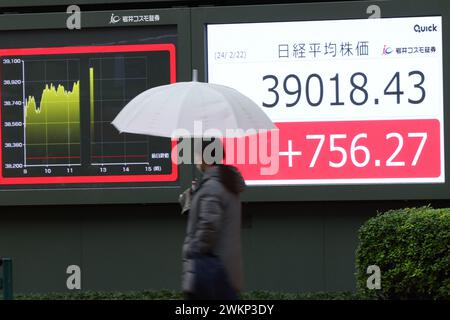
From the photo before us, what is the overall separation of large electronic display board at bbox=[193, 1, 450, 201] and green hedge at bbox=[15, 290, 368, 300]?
111 cm

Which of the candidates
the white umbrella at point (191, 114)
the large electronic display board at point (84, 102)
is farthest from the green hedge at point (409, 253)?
the white umbrella at point (191, 114)

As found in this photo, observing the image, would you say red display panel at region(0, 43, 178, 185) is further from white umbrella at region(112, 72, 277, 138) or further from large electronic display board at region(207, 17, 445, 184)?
white umbrella at region(112, 72, 277, 138)

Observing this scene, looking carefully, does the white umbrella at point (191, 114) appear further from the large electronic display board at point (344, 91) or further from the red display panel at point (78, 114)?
the red display panel at point (78, 114)

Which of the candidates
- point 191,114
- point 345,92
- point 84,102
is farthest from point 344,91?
point 191,114

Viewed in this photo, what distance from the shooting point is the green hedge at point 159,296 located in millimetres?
10469

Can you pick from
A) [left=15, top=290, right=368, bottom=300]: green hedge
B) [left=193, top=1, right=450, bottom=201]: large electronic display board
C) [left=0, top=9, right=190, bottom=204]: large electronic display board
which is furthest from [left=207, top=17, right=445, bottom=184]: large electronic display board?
[left=15, top=290, right=368, bottom=300]: green hedge

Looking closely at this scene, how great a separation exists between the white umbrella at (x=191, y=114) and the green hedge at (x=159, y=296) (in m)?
4.05

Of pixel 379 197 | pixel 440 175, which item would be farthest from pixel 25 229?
pixel 440 175

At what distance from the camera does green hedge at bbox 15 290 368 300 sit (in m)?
10.5

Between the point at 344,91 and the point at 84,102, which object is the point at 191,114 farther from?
the point at 84,102

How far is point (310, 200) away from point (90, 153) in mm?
2660

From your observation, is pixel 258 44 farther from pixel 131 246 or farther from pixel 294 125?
pixel 131 246
